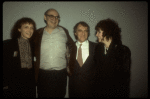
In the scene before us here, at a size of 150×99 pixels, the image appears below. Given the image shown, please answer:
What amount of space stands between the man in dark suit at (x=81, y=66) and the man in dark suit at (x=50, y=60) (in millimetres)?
230

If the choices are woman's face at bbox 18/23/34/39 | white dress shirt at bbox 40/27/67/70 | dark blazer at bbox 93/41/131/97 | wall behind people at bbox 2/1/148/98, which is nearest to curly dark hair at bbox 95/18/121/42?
dark blazer at bbox 93/41/131/97

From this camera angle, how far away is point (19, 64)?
1.30m

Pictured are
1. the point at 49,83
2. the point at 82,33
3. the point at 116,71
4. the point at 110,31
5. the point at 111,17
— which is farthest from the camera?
the point at 111,17

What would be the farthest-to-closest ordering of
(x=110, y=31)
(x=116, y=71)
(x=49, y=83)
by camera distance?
(x=49, y=83) < (x=110, y=31) < (x=116, y=71)

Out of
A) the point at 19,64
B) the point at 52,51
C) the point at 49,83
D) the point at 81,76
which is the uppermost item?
the point at 52,51

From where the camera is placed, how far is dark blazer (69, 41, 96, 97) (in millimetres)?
1535

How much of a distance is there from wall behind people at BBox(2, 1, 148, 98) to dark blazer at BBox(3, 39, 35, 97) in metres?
0.94

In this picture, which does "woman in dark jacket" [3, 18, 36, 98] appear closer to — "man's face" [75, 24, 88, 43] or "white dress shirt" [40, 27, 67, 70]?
"white dress shirt" [40, 27, 67, 70]

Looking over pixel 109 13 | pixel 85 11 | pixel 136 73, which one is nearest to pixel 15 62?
pixel 85 11

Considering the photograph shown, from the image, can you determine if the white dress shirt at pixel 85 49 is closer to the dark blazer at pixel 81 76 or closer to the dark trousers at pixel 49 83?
the dark blazer at pixel 81 76

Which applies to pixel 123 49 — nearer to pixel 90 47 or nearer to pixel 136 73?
pixel 90 47

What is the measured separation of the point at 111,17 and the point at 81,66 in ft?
5.80

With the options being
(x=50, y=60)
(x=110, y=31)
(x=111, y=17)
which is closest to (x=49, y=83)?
(x=50, y=60)

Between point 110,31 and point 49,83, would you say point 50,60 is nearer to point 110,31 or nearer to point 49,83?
point 49,83
